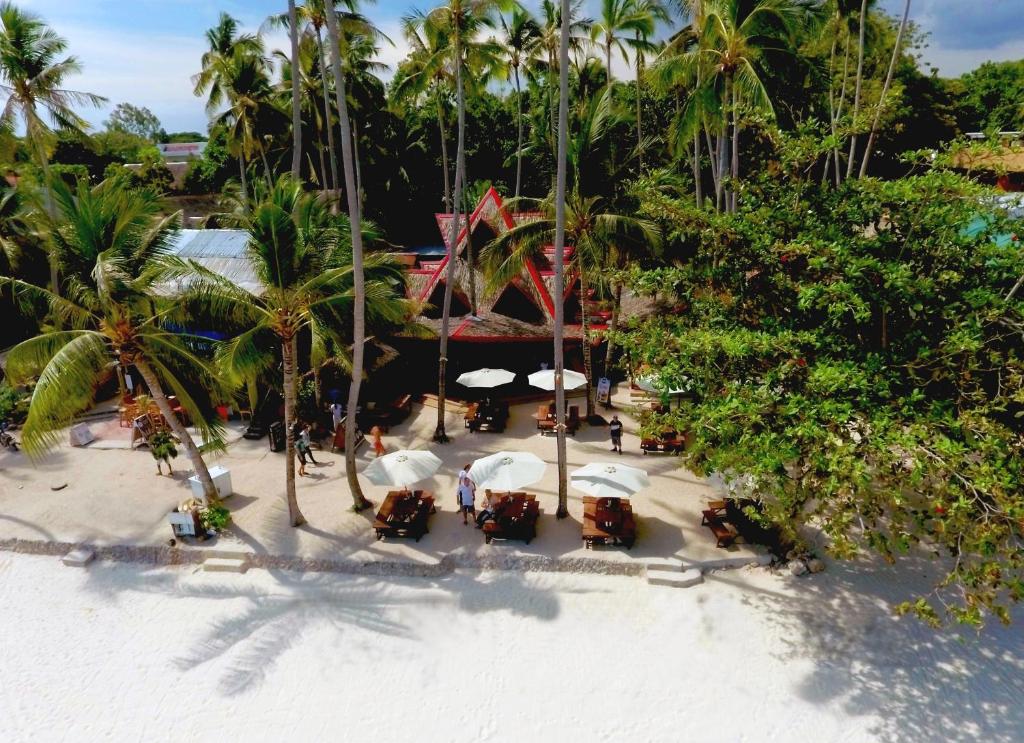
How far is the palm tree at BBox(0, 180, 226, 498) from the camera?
12125 millimetres

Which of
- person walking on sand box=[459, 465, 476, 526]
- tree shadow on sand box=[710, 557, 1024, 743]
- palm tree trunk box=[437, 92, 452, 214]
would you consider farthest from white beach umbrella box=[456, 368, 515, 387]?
palm tree trunk box=[437, 92, 452, 214]

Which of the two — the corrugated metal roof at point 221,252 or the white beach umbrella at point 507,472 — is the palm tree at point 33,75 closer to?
the corrugated metal roof at point 221,252

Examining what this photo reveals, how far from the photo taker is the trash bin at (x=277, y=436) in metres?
19.7

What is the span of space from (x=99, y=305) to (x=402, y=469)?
7376 millimetres

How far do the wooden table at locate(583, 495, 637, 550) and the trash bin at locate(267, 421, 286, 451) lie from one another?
10477mm

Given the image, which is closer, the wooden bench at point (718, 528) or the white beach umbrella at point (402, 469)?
the wooden bench at point (718, 528)

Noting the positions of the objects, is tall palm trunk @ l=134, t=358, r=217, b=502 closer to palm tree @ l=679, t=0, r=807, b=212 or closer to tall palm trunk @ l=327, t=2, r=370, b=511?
tall palm trunk @ l=327, t=2, r=370, b=511

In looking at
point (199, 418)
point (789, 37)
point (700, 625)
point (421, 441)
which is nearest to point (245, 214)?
point (199, 418)

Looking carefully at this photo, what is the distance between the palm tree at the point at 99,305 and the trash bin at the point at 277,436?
216 inches

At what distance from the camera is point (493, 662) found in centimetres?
1136

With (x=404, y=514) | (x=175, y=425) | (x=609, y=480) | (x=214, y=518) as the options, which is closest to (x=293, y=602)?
(x=404, y=514)

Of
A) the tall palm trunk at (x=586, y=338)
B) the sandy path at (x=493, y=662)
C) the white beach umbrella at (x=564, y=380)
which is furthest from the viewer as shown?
the white beach umbrella at (x=564, y=380)

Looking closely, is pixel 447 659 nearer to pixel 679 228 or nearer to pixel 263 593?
pixel 263 593

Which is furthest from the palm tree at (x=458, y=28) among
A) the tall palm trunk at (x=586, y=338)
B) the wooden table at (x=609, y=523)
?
the wooden table at (x=609, y=523)
